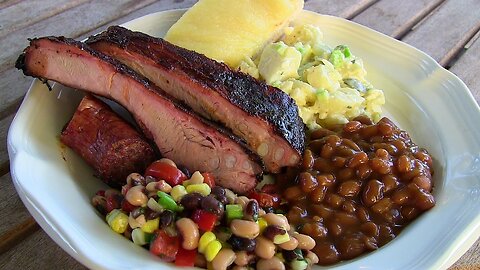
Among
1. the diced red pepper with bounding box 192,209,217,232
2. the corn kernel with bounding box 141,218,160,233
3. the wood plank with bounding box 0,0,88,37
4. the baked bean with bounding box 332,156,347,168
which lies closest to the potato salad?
the baked bean with bounding box 332,156,347,168

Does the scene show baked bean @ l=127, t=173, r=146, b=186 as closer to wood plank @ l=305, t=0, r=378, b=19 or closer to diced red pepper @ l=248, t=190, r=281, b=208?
diced red pepper @ l=248, t=190, r=281, b=208

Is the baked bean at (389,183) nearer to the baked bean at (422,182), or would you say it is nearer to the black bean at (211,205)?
the baked bean at (422,182)

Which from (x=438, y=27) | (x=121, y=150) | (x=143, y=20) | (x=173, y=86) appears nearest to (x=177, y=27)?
(x=143, y=20)

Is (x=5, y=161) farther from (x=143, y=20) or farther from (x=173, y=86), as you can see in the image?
(x=143, y=20)

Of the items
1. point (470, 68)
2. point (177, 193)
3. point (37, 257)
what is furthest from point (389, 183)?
point (470, 68)

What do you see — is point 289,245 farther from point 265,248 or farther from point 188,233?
point 188,233

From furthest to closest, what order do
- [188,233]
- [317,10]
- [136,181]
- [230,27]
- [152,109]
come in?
1. [317,10]
2. [230,27]
3. [152,109]
4. [136,181]
5. [188,233]

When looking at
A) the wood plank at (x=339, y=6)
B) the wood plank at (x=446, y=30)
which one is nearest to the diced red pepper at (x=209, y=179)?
the wood plank at (x=446, y=30)

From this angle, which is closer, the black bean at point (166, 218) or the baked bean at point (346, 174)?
the black bean at point (166, 218)
